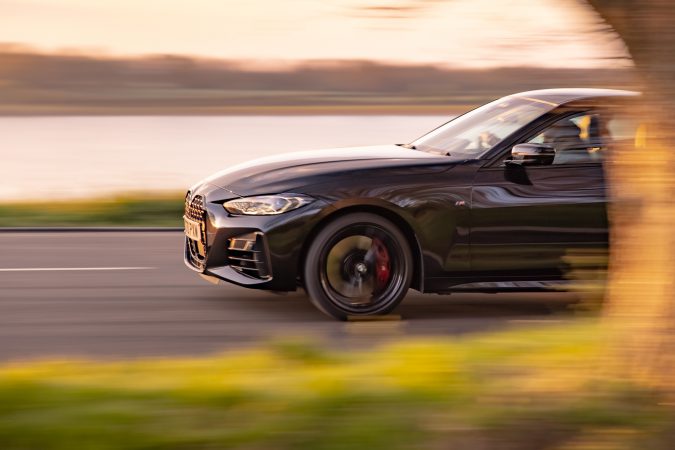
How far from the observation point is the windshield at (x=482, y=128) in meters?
8.05

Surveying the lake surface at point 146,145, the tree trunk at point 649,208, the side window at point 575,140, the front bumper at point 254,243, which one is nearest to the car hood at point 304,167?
the front bumper at point 254,243

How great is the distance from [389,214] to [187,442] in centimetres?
410

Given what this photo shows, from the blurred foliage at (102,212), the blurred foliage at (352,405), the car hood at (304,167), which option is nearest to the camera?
the blurred foliage at (352,405)

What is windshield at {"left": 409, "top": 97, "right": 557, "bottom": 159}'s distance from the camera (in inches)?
317

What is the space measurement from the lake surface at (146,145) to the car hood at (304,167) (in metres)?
8.14

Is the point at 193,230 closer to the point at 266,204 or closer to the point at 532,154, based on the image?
Result: the point at 266,204

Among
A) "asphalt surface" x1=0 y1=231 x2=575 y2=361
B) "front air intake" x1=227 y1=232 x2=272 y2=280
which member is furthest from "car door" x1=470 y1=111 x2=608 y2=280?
"front air intake" x1=227 y1=232 x2=272 y2=280

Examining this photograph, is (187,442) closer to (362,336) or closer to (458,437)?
(458,437)

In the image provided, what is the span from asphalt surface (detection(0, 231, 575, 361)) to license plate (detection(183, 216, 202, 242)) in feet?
1.64

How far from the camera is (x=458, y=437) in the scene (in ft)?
12.8

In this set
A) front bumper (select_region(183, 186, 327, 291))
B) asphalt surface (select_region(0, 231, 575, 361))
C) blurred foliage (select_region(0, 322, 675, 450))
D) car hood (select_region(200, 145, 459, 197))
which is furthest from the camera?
car hood (select_region(200, 145, 459, 197))

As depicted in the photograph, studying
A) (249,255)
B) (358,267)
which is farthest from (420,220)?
(249,255)

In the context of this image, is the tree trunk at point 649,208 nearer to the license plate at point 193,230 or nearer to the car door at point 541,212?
the car door at point 541,212

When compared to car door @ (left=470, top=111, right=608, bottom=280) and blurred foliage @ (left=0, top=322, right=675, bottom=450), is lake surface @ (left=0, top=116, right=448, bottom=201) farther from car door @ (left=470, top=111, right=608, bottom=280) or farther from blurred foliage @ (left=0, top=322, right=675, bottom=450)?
blurred foliage @ (left=0, top=322, right=675, bottom=450)
